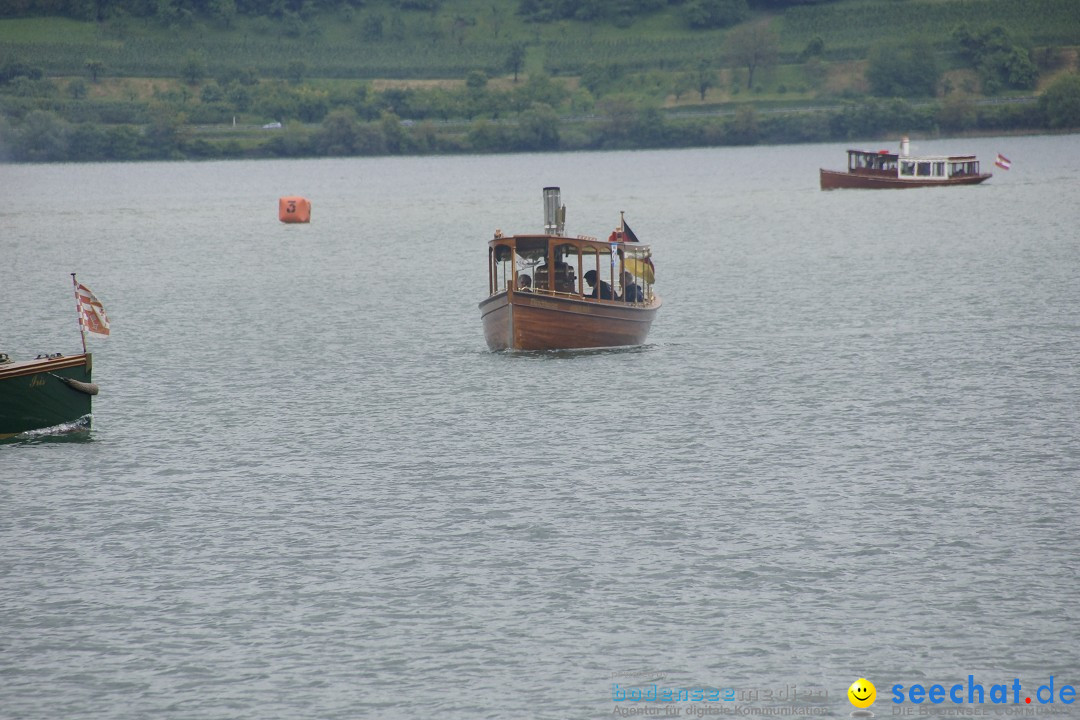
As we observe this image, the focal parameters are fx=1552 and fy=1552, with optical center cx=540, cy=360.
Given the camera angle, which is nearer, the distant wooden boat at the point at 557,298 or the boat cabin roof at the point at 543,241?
the boat cabin roof at the point at 543,241

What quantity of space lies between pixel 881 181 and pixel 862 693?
5267 inches

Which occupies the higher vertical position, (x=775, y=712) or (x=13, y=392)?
→ (x=13, y=392)

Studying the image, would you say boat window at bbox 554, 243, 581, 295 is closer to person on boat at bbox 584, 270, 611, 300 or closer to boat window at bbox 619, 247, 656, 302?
person on boat at bbox 584, 270, 611, 300

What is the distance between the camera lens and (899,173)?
15075 centimetres

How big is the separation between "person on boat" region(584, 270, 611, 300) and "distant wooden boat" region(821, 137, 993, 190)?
10289cm

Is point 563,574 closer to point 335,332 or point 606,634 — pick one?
point 606,634

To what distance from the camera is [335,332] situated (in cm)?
6225

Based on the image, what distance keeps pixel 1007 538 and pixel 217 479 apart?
17.2 metres

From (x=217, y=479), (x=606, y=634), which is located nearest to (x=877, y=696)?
(x=606, y=634)

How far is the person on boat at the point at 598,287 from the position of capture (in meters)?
50.9

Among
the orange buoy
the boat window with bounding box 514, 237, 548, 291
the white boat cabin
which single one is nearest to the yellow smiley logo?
the boat window with bounding box 514, 237, 548, 291

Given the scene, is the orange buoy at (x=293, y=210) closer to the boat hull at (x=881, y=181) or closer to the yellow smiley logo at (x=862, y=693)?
the boat hull at (x=881, y=181)

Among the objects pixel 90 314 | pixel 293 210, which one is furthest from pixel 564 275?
pixel 293 210

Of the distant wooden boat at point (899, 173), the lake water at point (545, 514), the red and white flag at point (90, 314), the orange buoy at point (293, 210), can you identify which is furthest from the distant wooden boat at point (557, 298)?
the distant wooden boat at point (899, 173)
